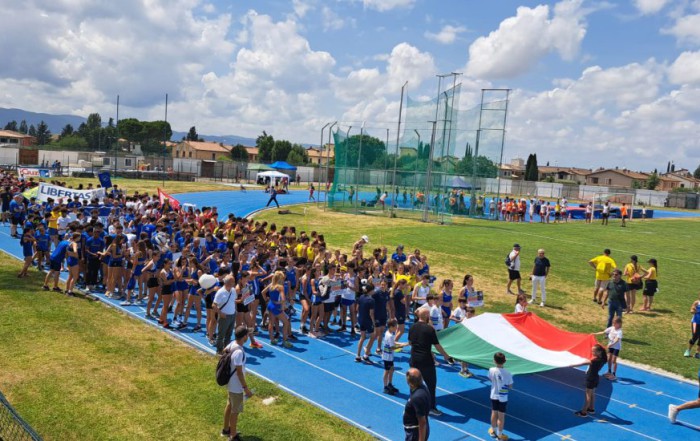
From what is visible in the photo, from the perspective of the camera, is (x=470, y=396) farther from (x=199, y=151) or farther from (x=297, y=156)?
(x=199, y=151)

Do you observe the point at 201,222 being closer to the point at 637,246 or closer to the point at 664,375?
the point at 664,375

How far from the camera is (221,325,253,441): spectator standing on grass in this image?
7.36m

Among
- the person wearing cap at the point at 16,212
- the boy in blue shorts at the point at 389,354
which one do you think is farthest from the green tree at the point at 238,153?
the boy in blue shorts at the point at 389,354

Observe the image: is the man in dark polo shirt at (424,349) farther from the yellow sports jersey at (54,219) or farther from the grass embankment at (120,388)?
the yellow sports jersey at (54,219)

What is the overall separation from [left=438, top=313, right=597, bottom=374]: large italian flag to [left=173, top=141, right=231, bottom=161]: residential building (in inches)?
4350

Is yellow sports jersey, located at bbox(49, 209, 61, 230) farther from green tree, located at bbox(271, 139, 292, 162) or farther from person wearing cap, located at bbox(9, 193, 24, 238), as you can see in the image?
green tree, located at bbox(271, 139, 292, 162)

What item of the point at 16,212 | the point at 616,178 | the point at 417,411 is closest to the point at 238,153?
the point at 616,178

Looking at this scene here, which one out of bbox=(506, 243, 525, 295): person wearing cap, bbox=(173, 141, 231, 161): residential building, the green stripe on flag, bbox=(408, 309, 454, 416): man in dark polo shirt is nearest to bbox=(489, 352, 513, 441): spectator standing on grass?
bbox=(408, 309, 454, 416): man in dark polo shirt

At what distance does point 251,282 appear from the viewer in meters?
12.0

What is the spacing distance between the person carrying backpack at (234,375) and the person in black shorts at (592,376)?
5.81 meters

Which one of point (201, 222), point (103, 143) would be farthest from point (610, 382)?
point (103, 143)

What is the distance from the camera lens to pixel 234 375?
7359mm

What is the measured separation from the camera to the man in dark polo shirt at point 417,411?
21.5 feet

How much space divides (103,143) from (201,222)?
118069mm
